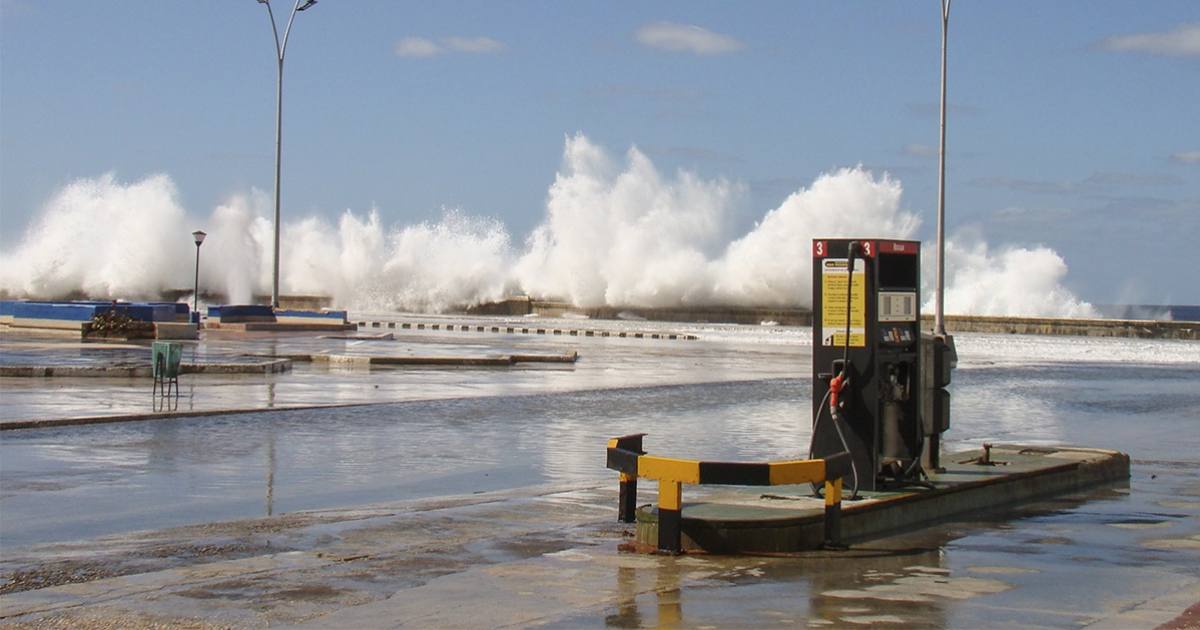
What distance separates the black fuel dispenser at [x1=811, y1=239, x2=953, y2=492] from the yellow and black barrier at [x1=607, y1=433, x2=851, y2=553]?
69 centimetres

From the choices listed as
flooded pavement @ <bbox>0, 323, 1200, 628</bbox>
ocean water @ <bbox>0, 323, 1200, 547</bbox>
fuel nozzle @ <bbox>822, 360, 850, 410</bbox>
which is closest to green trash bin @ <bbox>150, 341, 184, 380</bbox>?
flooded pavement @ <bbox>0, 323, 1200, 628</bbox>

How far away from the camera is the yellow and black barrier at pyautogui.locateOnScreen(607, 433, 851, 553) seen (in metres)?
8.10

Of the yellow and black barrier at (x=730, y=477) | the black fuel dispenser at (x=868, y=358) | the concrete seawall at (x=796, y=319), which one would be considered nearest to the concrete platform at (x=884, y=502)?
the yellow and black barrier at (x=730, y=477)

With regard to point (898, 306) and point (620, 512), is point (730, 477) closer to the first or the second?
point (620, 512)

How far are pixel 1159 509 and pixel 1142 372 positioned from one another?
2689 cm

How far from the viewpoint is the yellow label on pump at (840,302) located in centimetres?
931

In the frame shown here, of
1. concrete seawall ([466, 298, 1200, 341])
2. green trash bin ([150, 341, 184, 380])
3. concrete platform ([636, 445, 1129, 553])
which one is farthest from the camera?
concrete seawall ([466, 298, 1200, 341])

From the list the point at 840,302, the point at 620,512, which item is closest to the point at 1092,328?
the point at 840,302

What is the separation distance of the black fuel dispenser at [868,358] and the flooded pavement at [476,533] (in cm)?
66

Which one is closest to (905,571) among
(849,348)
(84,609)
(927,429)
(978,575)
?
(978,575)

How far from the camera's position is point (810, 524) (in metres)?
8.40

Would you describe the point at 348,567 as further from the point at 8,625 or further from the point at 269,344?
the point at 269,344

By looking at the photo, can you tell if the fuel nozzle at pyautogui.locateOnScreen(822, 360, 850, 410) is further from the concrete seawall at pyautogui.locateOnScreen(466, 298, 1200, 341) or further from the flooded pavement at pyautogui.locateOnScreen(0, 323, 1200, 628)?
the concrete seawall at pyautogui.locateOnScreen(466, 298, 1200, 341)

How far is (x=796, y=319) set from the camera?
306 feet
